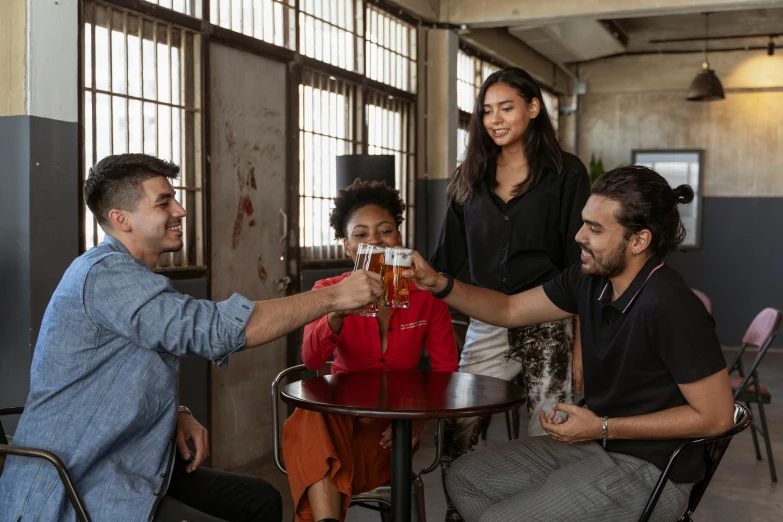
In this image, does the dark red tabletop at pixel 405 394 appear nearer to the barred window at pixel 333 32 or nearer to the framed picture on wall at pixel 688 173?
the barred window at pixel 333 32

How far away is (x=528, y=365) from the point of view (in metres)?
2.86

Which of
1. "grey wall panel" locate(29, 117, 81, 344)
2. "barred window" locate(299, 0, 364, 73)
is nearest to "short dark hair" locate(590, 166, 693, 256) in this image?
"grey wall panel" locate(29, 117, 81, 344)

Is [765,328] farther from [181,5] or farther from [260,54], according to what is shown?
[181,5]

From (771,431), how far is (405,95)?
354 centimetres

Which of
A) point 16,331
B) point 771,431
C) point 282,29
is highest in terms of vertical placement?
point 282,29

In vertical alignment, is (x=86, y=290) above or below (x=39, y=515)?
above

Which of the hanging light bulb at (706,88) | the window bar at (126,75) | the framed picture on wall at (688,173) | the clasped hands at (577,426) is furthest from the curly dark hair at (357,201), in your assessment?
the framed picture on wall at (688,173)

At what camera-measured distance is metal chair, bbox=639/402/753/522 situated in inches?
76.2

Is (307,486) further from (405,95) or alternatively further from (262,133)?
(405,95)

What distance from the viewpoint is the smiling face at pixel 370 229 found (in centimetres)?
277

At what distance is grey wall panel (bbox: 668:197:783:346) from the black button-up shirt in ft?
25.3

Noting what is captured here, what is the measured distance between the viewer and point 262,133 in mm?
4535

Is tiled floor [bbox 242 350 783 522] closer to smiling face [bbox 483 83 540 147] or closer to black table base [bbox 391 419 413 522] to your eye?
black table base [bbox 391 419 413 522]

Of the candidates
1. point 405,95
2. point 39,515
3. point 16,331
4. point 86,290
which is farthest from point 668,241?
point 405,95
